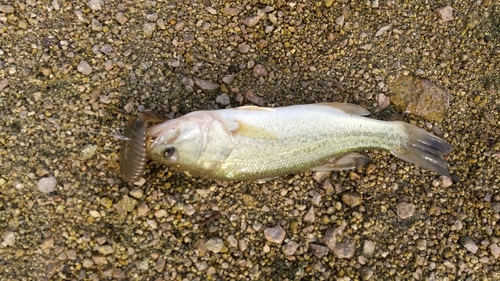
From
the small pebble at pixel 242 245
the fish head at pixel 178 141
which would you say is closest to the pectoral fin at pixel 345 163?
the small pebble at pixel 242 245

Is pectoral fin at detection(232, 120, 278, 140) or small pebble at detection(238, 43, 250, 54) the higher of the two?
small pebble at detection(238, 43, 250, 54)

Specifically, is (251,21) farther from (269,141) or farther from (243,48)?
(269,141)

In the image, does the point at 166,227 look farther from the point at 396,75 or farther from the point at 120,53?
the point at 396,75

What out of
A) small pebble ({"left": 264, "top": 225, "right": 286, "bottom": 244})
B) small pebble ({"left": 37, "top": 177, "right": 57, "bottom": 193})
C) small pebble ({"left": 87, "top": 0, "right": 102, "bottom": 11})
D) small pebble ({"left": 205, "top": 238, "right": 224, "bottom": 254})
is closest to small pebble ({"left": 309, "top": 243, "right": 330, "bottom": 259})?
small pebble ({"left": 264, "top": 225, "right": 286, "bottom": 244})

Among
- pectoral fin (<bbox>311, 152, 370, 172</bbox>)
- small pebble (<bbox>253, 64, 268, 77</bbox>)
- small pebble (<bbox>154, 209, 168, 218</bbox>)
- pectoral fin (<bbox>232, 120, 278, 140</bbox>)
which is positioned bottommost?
small pebble (<bbox>154, 209, 168, 218</bbox>)

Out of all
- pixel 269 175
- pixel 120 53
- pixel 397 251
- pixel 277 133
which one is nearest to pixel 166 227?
pixel 269 175

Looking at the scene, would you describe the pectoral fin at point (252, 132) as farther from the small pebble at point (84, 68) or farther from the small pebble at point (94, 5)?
the small pebble at point (94, 5)

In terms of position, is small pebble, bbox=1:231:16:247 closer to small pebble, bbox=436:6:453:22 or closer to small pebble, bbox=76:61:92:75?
small pebble, bbox=76:61:92:75
